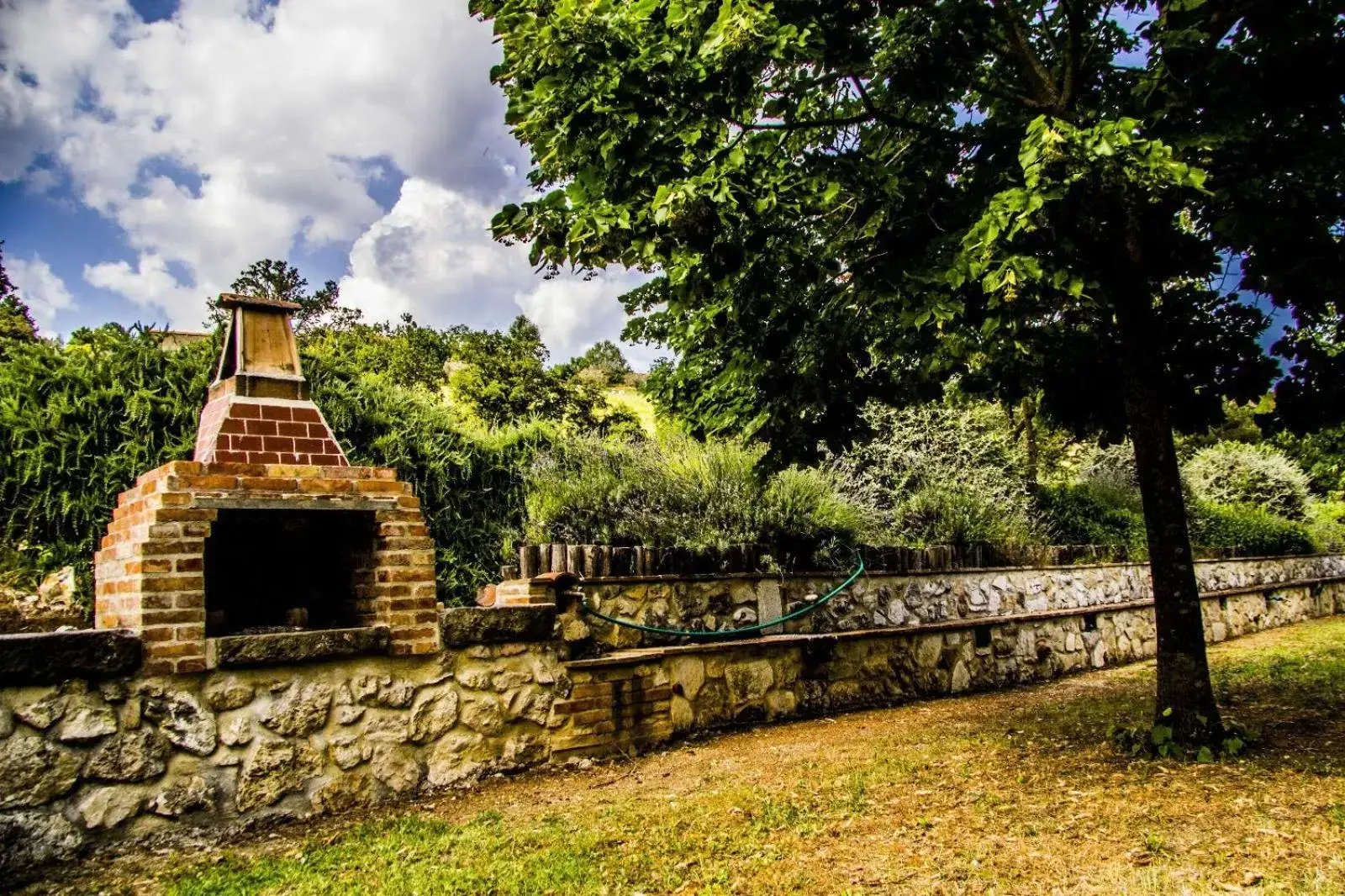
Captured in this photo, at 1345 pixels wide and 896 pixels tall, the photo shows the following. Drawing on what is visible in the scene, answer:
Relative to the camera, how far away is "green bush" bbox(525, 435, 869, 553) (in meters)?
6.52

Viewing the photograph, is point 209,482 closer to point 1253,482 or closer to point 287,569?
point 287,569

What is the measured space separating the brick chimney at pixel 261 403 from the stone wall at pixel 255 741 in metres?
1.12

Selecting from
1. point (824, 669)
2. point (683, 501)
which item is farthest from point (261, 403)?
point (824, 669)

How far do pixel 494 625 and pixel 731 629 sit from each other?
216 cm

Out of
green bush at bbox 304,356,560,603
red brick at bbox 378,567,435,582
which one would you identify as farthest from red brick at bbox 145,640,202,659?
green bush at bbox 304,356,560,603

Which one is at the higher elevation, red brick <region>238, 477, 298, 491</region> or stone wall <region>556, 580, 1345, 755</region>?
red brick <region>238, 477, 298, 491</region>

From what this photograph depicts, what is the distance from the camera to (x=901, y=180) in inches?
177

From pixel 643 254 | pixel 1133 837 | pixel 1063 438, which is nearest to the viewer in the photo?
pixel 1133 837

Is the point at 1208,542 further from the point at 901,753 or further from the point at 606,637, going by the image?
the point at 606,637

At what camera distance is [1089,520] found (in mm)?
11914

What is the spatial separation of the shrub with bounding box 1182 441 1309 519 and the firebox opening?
17.1 m

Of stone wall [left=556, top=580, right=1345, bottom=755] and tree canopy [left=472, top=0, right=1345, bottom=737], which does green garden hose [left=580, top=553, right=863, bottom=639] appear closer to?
stone wall [left=556, top=580, right=1345, bottom=755]

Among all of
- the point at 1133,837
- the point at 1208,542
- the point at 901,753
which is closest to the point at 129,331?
the point at 901,753

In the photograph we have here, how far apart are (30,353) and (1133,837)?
23.7 feet
